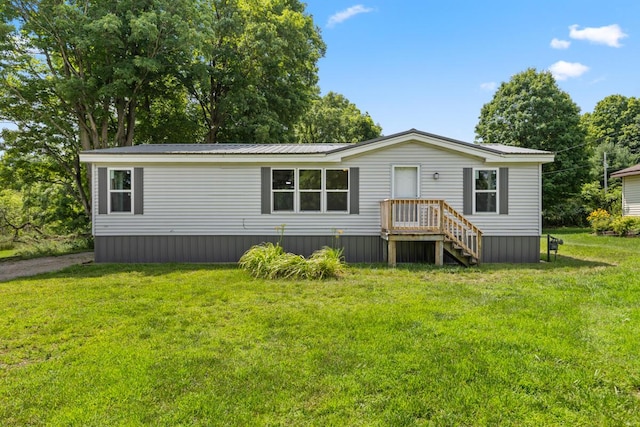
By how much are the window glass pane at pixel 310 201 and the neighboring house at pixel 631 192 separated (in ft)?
57.2

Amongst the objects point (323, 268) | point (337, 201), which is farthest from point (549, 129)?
point (323, 268)

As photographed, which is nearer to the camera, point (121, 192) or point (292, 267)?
point (292, 267)

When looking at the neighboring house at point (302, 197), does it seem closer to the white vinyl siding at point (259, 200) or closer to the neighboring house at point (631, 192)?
the white vinyl siding at point (259, 200)

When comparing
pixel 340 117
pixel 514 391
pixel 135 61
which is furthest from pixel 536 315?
pixel 340 117

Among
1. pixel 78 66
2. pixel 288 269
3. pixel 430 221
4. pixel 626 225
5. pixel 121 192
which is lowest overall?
pixel 288 269

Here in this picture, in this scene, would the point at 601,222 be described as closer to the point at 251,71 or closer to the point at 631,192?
the point at 631,192

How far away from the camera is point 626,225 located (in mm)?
15258

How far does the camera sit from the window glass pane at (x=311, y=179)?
939 cm

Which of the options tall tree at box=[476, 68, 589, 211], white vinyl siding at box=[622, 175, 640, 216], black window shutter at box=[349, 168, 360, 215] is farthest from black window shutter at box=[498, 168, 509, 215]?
tall tree at box=[476, 68, 589, 211]

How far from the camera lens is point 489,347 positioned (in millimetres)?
3477

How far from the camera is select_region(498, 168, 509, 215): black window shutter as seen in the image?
911 centimetres

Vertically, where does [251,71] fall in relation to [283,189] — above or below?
above

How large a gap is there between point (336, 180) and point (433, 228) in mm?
2930

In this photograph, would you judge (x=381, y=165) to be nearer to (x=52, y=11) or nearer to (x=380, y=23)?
(x=380, y=23)
